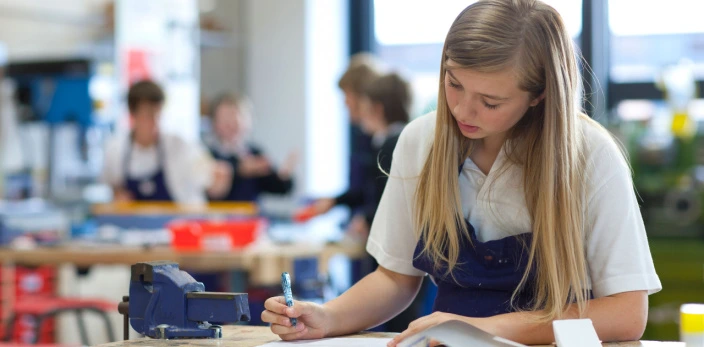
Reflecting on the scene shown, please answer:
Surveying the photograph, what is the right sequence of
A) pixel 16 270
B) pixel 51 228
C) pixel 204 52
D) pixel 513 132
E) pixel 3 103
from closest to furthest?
1. pixel 513 132
2. pixel 16 270
3. pixel 51 228
4. pixel 3 103
5. pixel 204 52

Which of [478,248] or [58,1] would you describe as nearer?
[478,248]

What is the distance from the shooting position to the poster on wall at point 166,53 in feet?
22.1

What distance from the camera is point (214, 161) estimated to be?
6.08 metres

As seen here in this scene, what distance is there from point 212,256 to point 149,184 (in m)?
→ 1.24

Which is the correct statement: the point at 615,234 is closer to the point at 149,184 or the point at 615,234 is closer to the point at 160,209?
the point at 160,209

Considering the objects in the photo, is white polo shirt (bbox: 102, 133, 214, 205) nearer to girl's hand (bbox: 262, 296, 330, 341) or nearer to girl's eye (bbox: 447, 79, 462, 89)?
girl's hand (bbox: 262, 296, 330, 341)

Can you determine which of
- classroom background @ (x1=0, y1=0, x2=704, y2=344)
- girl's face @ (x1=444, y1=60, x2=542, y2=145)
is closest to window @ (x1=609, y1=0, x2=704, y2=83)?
classroom background @ (x1=0, y1=0, x2=704, y2=344)

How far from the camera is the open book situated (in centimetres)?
142

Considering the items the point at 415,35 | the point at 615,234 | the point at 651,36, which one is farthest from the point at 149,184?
the point at 615,234

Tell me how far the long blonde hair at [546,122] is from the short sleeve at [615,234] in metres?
0.03

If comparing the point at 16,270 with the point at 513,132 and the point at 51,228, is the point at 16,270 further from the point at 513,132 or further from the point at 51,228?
the point at 513,132

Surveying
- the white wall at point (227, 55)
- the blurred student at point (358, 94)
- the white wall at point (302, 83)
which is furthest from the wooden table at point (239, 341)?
the white wall at point (227, 55)

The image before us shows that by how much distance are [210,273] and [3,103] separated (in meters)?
2.49

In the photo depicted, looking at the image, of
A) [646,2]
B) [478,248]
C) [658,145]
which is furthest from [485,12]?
[646,2]
